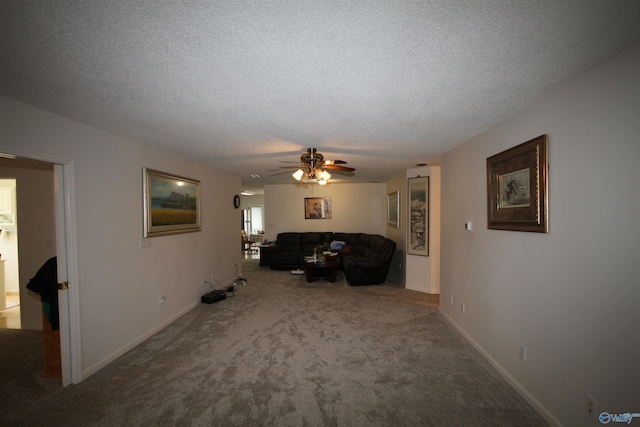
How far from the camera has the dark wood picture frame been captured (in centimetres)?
192

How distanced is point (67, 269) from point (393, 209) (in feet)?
Result: 20.6

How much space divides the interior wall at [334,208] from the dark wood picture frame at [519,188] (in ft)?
17.1

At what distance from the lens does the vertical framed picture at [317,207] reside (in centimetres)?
798

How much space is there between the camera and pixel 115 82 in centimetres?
171

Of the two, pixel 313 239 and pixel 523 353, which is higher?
pixel 313 239

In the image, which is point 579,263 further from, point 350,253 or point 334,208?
point 334,208

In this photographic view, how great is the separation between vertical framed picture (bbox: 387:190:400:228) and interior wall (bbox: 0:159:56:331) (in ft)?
20.7

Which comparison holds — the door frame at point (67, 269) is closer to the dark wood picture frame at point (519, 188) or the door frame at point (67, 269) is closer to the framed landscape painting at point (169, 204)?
the framed landscape painting at point (169, 204)

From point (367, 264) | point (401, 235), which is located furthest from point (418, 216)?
point (367, 264)

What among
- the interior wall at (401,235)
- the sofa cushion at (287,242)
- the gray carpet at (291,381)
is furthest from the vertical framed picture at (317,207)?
the gray carpet at (291,381)

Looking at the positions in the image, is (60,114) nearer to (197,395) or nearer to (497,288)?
(197,395)

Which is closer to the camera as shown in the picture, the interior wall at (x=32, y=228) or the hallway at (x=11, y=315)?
the interior wall at (x=32, y=228)

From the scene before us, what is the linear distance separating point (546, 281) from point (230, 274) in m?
5.53

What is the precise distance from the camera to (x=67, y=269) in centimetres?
231
